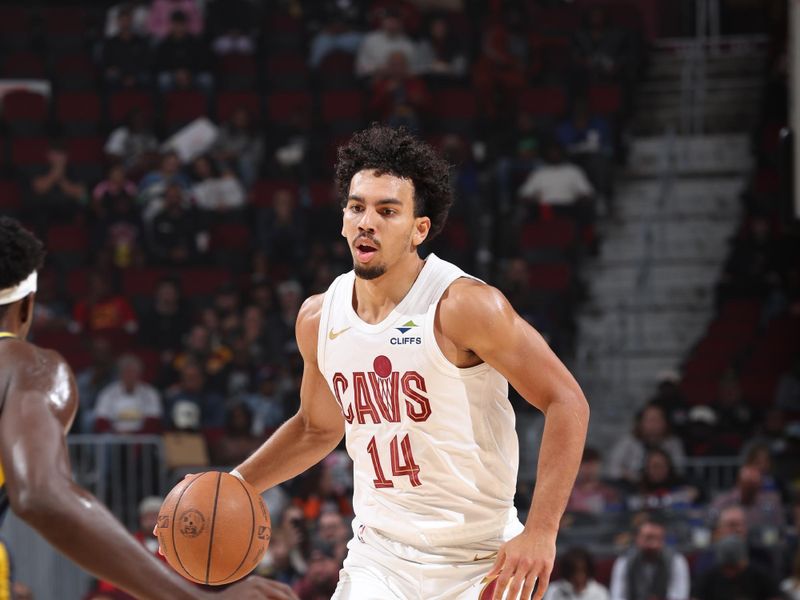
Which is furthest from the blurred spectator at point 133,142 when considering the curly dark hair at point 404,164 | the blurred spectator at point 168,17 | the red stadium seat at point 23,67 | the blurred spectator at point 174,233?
the curly dark hair at point 404,164

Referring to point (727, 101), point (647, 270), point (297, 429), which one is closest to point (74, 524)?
point (297, 429)

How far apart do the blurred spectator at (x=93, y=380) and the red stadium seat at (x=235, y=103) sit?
11.4 feet

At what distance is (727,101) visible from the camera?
49.5 feet

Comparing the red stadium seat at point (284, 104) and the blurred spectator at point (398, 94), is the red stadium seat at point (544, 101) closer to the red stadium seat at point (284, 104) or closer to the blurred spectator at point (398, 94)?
the blurred spectator at point (398, 94)

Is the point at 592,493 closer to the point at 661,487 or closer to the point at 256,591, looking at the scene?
the point at 661,487

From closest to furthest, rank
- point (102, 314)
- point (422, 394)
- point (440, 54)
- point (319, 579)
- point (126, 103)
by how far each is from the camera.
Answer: point (422, 394)
point (319, 579)
point (102, 314)
point (440, 54)
point (126, 103)

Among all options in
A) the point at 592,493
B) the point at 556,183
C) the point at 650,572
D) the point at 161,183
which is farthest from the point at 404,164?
the point at 161,183

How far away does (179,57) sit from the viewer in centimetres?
1452

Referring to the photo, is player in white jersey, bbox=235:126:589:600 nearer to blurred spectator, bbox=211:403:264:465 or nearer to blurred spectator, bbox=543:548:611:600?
blurred spectator, bbox=543:548:611:600

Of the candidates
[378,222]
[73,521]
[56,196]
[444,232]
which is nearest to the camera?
[73,521]

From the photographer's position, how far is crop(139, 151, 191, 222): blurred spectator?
522 inches

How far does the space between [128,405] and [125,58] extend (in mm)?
5112

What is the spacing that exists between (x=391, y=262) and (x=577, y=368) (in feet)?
26.7

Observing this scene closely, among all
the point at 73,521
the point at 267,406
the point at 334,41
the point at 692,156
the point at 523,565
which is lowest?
the point at 267,406
